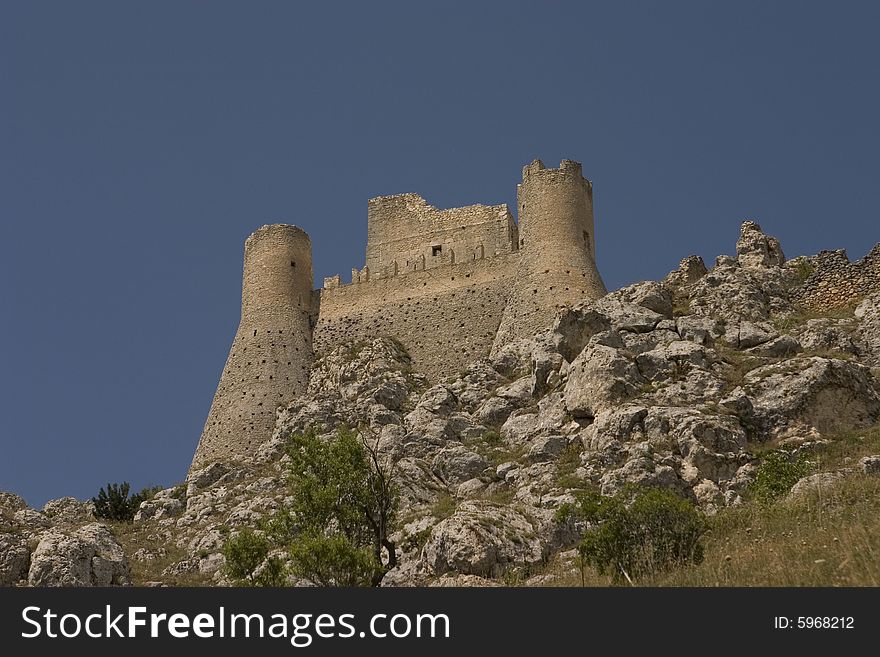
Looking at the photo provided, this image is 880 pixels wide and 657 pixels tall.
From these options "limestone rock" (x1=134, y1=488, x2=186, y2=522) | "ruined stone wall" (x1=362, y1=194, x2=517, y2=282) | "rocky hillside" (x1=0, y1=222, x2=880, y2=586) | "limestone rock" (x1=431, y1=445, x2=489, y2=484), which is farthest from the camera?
"ruined stone wall" (x1=362, y1=194, x2=517, y2=282)

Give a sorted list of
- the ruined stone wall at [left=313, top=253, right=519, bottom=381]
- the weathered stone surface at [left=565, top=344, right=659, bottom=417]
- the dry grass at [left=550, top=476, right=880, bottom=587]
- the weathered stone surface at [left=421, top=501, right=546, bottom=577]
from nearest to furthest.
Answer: the dry grass at [left=550, top=476, right=880, bottom=587] < the weathered stone surface at [left=421, top=501, right=546, bottom=577] < the weathered stone surface at [left=565, top=344, right=659, bottom=417] < the ruined stone wall at [left=313, top=253, right=519, bottom=381]

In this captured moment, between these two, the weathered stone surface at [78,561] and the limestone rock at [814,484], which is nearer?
the limestone rock at [814,484]

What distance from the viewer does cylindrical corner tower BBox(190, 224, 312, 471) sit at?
4297 centimetres

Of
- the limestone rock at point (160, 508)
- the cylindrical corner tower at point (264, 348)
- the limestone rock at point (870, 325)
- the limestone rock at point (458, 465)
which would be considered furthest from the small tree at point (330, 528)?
the cylindrical corner tower at point (264, 348)

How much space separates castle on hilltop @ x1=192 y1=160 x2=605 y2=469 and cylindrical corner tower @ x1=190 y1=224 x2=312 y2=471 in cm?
5

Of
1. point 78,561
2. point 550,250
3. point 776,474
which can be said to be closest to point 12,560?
point 78,561

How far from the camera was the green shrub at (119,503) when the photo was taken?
39219mm

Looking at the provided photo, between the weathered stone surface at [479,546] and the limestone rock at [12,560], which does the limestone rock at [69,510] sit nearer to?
the limestone rock at [12,560]

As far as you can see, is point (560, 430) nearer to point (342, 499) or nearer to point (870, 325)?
point (342, 499)

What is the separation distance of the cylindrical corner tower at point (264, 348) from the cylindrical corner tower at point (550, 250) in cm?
815

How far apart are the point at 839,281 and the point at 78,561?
21711mm

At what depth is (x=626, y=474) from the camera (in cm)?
2747
